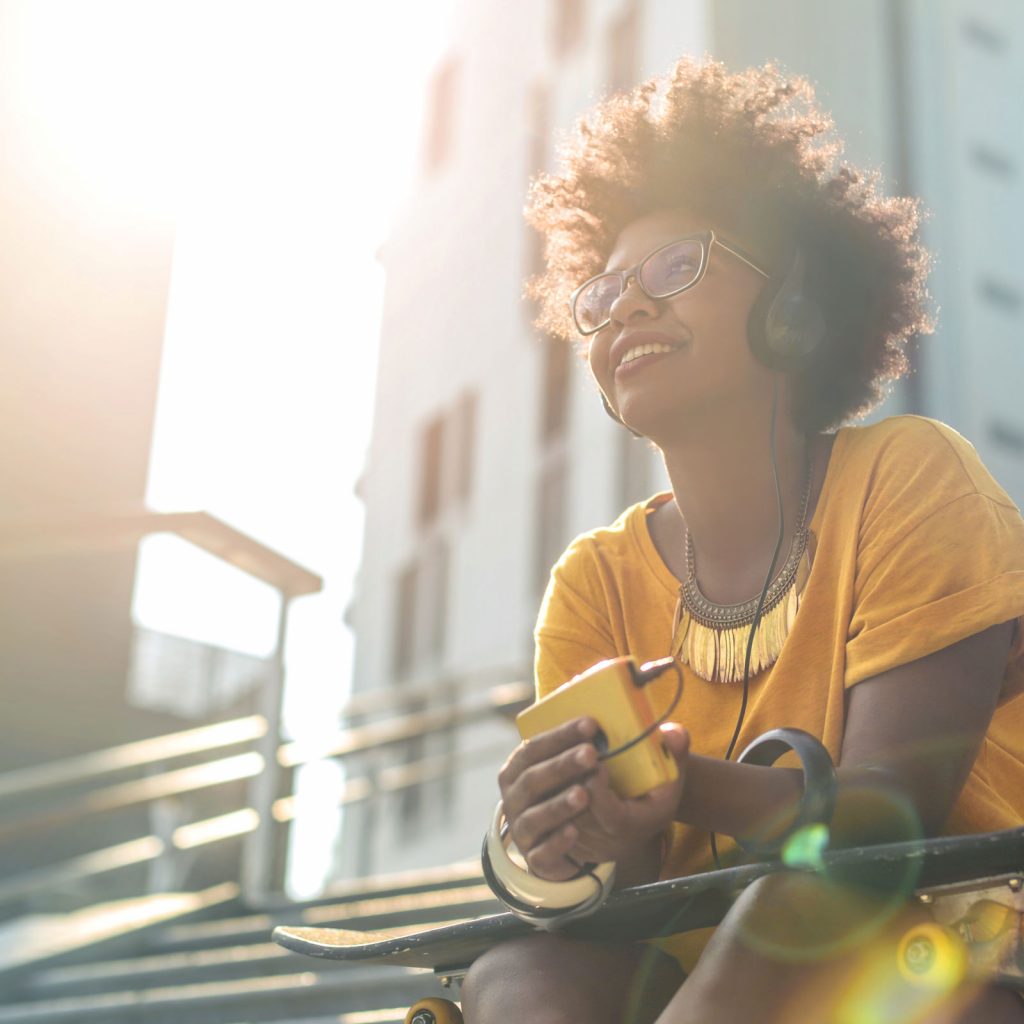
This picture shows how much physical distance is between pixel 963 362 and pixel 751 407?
2.31 meters

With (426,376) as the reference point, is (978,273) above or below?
below

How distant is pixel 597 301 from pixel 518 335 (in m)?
7.29

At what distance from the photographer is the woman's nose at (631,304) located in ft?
4.84

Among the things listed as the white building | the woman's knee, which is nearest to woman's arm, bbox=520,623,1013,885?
the woman's knee

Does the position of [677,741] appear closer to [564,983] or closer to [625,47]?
[564,983]

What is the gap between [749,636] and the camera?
138 cm

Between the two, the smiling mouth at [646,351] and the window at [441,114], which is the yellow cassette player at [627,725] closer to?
the smiling mouth at [646,351]

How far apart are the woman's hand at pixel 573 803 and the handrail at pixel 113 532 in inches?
102

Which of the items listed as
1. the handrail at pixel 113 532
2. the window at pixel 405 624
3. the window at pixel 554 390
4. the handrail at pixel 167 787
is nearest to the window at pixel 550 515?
the window at pixel 554 390

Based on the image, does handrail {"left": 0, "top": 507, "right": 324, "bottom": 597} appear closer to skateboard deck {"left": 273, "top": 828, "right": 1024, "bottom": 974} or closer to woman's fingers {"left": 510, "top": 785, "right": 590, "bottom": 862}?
skateboard deck {"left": 273, "top": 828, "right": 1024, "bottom": 974}

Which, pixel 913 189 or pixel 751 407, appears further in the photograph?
pixel 913 189

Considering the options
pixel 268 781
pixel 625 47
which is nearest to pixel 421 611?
pixel 625 47

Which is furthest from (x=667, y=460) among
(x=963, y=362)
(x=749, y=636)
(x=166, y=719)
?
(x=166, y=719)

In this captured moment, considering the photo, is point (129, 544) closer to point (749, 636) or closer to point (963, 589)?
point (749, 636)
